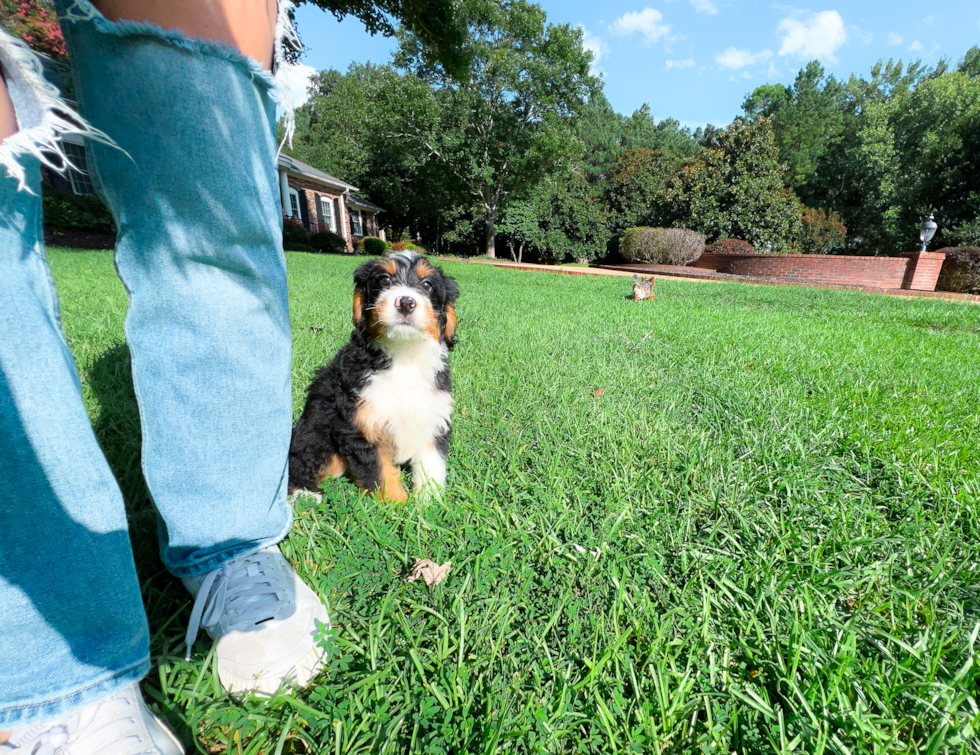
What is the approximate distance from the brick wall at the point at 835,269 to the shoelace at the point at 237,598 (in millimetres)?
20130

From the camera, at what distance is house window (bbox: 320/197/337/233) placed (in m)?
33.1

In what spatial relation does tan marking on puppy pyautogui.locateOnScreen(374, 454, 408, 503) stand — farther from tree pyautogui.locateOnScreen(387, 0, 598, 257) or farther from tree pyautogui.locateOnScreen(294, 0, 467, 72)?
tree pyautogui.locateOnScreen(387, 0, 598, 257)

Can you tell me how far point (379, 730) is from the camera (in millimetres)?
1146

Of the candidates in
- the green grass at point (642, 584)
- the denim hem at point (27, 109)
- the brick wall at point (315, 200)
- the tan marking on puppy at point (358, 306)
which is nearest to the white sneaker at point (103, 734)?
the green grass at point (642, 584)

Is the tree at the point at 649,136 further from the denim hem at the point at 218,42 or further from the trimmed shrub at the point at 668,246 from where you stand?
the denim hem at the point at 218,42

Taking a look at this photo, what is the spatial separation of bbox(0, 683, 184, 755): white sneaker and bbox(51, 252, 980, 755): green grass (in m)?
0.14

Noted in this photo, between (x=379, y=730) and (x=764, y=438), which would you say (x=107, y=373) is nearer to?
(x=379, y=730)

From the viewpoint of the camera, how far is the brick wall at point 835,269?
1595 cm

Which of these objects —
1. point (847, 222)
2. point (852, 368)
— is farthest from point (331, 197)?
point (847, 222)

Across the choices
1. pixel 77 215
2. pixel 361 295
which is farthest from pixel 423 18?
pixel 77 215

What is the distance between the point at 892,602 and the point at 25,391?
2450mm

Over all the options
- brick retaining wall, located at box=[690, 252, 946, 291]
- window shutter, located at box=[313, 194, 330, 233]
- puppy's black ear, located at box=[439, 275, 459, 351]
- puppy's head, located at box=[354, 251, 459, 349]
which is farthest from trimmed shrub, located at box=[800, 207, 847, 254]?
puppy's head, located at box=[354, 251, 459, 349]

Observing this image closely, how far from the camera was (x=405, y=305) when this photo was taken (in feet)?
7.41

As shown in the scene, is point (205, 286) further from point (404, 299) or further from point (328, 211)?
point (328, 211)
